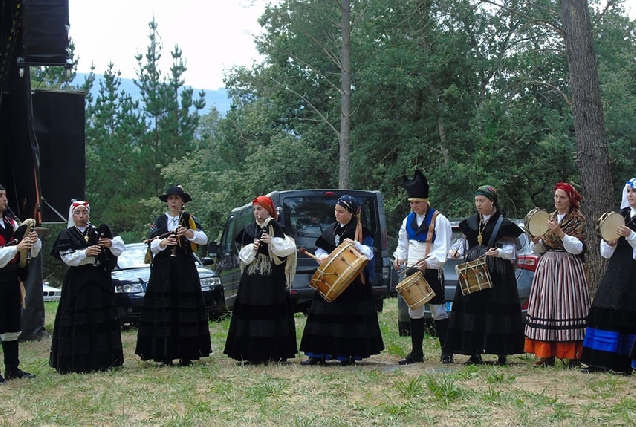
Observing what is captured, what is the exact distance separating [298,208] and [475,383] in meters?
8.09

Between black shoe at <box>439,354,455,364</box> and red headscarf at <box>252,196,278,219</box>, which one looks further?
red headscarf at <box>252,196,278,219</box>

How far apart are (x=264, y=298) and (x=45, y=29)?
4.89 meters

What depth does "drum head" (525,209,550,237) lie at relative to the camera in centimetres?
823

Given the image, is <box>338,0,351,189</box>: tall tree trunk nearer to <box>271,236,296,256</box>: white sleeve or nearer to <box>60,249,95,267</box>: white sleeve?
<box>271,236,296,256</box>: white sleeve

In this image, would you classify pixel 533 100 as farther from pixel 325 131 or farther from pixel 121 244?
pixel 121 244

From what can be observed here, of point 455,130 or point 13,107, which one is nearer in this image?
point 13,107

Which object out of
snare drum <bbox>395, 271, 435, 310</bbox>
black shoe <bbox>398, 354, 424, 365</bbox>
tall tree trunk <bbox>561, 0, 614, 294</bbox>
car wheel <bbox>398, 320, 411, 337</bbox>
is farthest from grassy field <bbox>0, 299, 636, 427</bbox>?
tall tree trunk <bbox>561, 0, 614, 294</bbox>

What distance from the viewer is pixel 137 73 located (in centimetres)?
4747

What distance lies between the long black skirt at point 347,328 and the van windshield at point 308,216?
233 inches

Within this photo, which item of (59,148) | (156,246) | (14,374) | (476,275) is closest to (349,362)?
(476,275)

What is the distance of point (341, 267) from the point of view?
8531 millimetres

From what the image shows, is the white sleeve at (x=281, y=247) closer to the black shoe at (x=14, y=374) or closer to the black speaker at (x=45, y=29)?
the black shoe at (x=14, y=374)

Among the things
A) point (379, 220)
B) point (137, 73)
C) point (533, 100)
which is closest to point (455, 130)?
point (533, 100)

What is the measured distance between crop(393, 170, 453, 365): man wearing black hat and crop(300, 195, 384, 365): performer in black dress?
1.21ft
